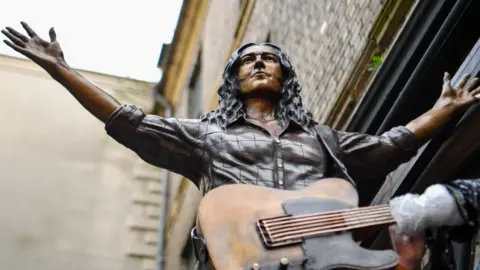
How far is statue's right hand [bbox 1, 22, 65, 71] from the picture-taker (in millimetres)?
5801

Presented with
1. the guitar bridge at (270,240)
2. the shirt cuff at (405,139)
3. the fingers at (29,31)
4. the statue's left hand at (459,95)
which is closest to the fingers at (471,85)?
the statue's left hand at (459,95)

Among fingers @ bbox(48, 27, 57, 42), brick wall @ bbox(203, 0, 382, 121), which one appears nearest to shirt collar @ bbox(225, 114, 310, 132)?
fingers @ bbox(48, 27, 57, 42)

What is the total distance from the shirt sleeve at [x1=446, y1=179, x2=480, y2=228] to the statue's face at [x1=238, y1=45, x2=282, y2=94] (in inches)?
55.8

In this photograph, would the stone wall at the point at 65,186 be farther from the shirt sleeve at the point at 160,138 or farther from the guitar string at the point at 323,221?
the guitar string at the point at 323,221

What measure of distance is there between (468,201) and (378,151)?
1.03m

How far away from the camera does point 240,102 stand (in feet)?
19.7

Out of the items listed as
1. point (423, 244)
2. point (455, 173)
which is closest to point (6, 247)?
point (455, 173)

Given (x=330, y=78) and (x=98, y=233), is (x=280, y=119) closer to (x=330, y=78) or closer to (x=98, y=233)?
(x=330, y=78)

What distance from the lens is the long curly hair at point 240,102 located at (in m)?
5.94

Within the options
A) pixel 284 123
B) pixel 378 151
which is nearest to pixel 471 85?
pixel 378 151

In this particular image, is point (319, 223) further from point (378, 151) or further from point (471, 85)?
point (471, 85)

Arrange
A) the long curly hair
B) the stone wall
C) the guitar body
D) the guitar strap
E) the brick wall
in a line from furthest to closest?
the stone wall
the brick wall
the long curly hair
the guitar strap
the guitar body

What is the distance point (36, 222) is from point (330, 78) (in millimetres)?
10898

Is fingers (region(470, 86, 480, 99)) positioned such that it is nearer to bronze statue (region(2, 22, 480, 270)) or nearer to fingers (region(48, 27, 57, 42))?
bronze statue (region(2, 22, 480, 270))
